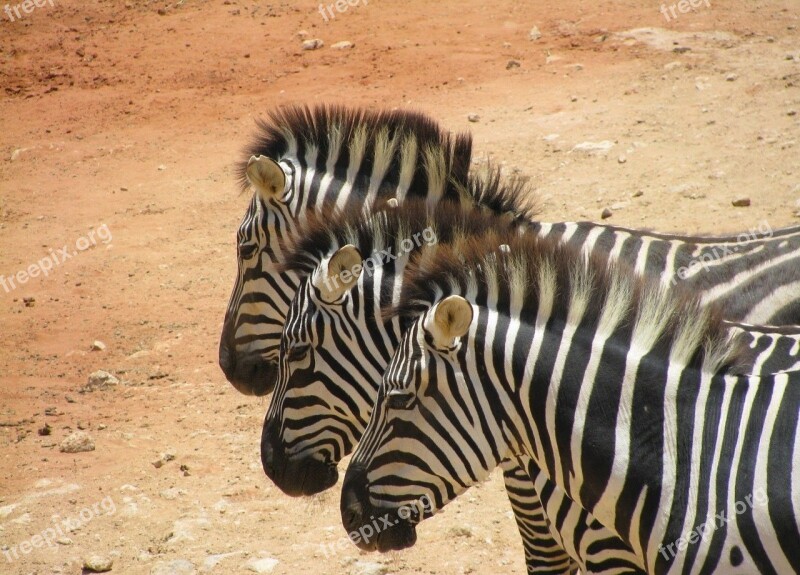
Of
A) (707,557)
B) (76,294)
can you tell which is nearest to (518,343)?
(707,557)

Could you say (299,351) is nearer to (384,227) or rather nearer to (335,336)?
(335,336)

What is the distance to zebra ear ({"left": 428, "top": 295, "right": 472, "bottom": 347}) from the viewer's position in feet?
11.7

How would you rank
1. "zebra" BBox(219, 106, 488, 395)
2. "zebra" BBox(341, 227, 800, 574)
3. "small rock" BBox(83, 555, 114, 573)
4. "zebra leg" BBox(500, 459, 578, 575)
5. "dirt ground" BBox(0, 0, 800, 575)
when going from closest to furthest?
"zebra" BBox(341, 227, 800, 574) → "zebra leg" BBox(500, 459, 578, 575) → "zebra" BBox(219, 106, 488, 395) → "small rock" BBox(83, 555, 114, 573) → "dirt ground" BBox(0, 0, 800, 575)

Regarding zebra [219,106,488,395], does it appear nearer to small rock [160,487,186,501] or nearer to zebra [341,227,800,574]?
small rock [160,487,186,501]

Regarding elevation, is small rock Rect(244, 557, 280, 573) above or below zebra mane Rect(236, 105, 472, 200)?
below

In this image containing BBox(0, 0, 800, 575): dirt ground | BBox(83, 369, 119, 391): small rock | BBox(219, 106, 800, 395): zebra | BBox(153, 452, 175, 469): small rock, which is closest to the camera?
BBox(219, 106, 800, 395): zebra

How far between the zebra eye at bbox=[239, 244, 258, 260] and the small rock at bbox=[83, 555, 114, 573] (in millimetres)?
2443

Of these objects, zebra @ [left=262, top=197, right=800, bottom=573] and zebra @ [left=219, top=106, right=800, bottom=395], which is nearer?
zebra @ [left=262, top=197, right=800, bottom=573]

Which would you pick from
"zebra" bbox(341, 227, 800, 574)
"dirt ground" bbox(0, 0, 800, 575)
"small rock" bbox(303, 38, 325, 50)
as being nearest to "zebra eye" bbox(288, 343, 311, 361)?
"zebra" bbox(341, 227, 800, 574)

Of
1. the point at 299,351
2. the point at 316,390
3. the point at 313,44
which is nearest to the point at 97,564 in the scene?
the point at 316,390

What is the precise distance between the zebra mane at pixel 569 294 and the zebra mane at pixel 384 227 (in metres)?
0.41

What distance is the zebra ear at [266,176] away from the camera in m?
5.92

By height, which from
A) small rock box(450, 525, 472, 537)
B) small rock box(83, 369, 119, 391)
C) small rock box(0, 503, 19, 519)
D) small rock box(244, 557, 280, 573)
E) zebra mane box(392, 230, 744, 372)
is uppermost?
zebra mane box(392, 230, 744, 372)

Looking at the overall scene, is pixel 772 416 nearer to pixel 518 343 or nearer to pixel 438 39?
pixel 518 343
